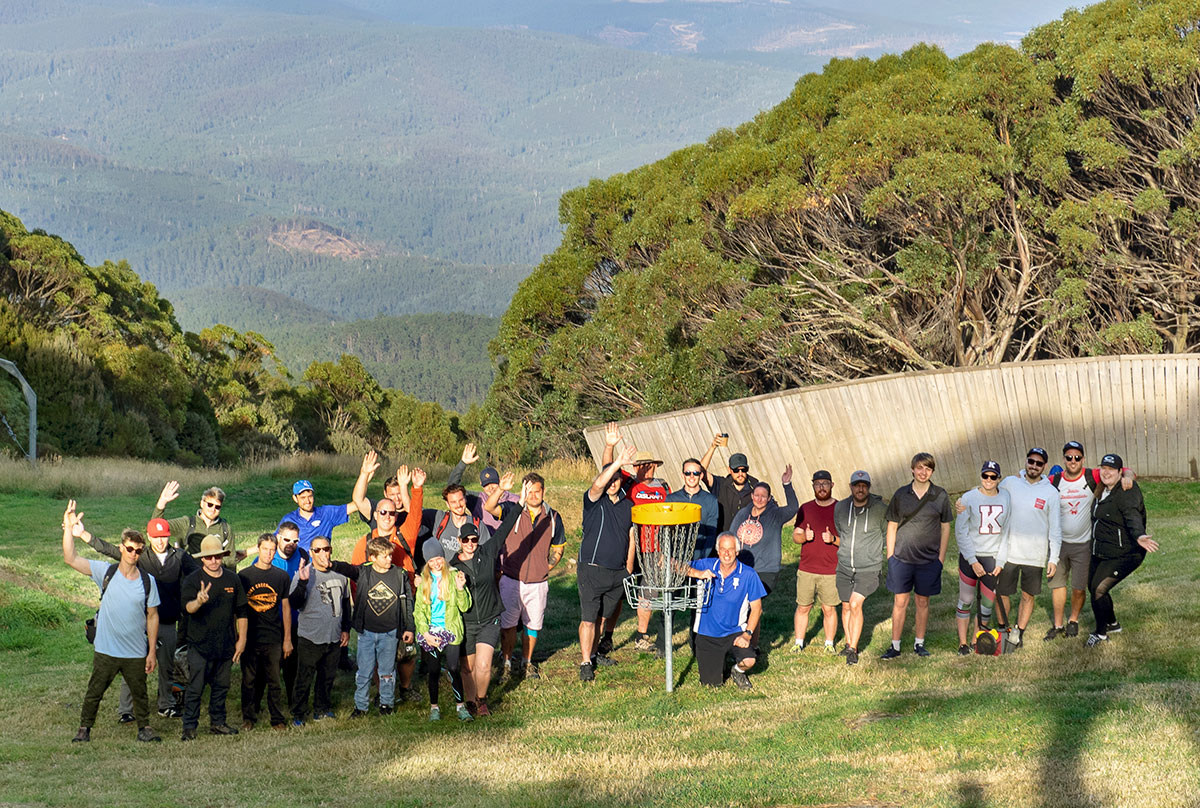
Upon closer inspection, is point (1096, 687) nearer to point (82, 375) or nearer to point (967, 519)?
point (967, 519)

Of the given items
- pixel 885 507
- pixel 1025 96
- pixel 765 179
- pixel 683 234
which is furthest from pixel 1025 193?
pixel 885 507

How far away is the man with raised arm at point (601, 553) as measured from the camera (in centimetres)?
1152

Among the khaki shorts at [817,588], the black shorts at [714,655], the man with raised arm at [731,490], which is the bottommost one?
the black shorts at [714,655]

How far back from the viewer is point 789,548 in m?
18.3

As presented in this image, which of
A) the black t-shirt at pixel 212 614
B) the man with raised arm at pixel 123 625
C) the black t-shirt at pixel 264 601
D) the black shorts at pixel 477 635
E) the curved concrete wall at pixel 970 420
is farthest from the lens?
the curved concrete wall at pixel 970 420

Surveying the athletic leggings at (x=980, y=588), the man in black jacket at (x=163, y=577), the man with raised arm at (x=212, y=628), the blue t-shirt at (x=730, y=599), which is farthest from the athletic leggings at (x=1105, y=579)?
the man in black jacket at (x=163, y=577)

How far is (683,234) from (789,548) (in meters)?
13.8

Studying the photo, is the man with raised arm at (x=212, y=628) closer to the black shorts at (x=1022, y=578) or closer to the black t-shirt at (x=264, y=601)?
the black t-shirt at (x=264, y=601)

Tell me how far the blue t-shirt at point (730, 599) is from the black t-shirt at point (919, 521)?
1.40 m

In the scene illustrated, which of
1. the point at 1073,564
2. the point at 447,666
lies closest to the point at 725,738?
the point at 447,666

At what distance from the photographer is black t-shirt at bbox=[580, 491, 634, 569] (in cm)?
1152

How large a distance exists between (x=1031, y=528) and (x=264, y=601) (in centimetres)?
678

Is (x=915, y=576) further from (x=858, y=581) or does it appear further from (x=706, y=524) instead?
(x=706, y=524)

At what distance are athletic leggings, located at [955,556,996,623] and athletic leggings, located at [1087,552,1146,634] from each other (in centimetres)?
89
